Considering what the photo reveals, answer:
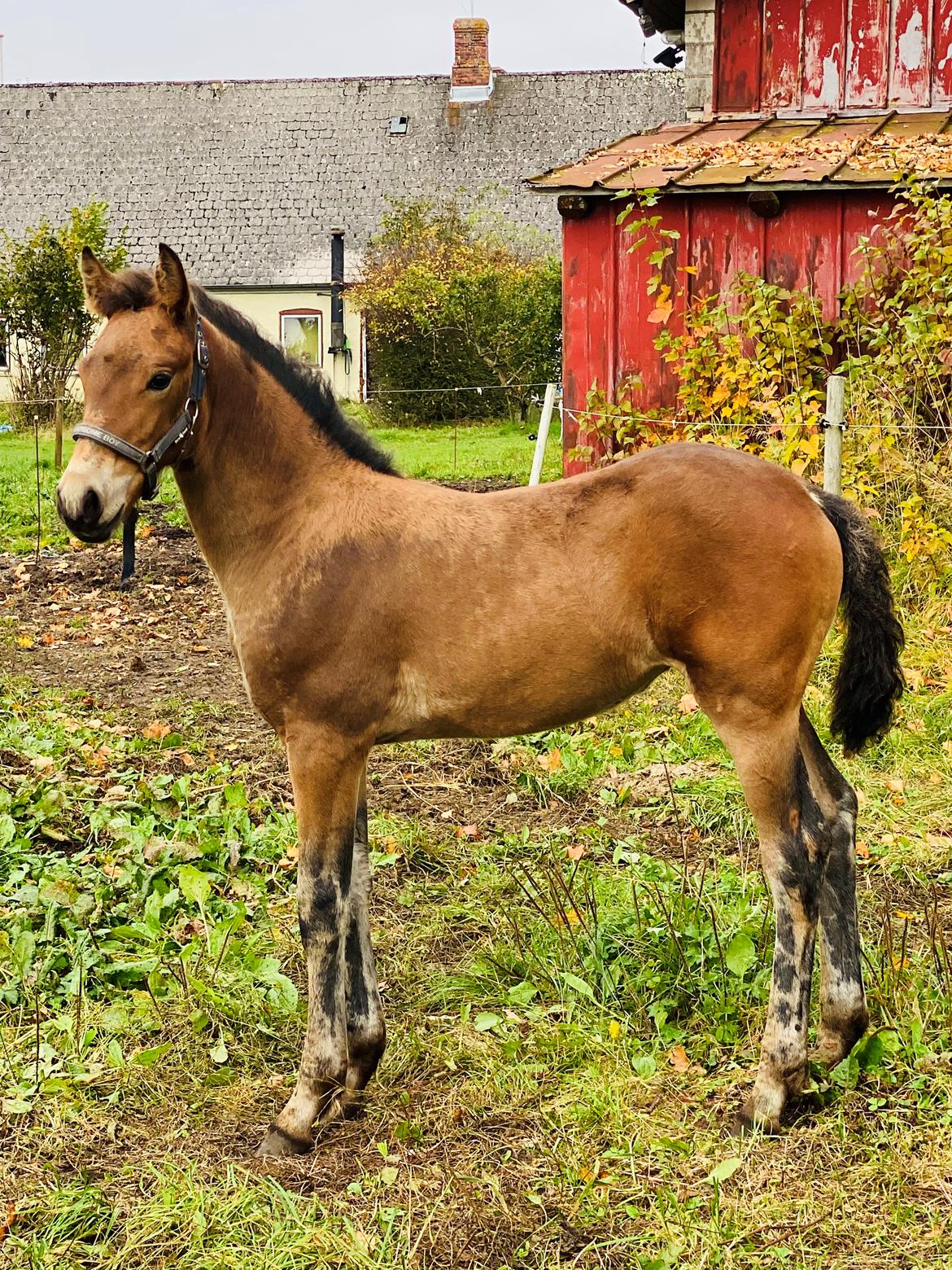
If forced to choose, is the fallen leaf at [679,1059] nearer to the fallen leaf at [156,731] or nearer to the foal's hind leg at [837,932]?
the foal's hind leg at [837,932]

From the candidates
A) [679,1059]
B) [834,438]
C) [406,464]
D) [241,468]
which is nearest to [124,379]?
[241,468]

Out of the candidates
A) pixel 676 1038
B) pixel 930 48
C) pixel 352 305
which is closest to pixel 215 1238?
pixel 676 1038

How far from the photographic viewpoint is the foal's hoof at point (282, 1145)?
329 cm

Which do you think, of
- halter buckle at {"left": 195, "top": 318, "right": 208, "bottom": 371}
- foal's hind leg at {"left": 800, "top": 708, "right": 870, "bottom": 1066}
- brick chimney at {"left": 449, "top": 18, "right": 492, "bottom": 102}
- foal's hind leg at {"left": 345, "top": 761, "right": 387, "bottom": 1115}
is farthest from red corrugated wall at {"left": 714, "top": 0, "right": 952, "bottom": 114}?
brick chimney at {"left": 449, "top": 18, "right": 492, "bottom": 102}

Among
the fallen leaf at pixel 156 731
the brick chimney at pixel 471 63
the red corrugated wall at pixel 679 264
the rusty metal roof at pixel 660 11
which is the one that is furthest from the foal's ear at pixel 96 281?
the brick chimney at pixel 471 63

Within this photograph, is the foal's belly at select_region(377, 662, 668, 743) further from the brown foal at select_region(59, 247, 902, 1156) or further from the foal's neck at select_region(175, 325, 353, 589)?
the foal's neck at select_region(175, 325, 353, 589)

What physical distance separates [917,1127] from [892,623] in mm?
1358

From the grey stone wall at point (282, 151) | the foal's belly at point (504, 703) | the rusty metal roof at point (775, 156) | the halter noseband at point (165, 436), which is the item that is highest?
the grey stone wall at point (282, 151)

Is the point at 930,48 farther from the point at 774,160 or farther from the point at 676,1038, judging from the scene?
the point at 676,1038

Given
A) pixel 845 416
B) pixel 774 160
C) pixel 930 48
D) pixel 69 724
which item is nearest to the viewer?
pixel 69 724

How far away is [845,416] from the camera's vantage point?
25.0 ft

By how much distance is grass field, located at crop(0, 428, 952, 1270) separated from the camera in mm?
2957

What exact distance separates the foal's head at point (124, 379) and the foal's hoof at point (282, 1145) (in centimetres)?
165

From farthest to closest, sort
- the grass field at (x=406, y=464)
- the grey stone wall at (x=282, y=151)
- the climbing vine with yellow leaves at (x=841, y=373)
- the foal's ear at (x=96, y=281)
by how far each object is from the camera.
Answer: the grey stone wall at (x=282, y=151) → the grass field at (x=406, y=464) → the climbing vine with yellow leaves at (x=841, y=373) → the foal's ear at (x=96, y=281)
